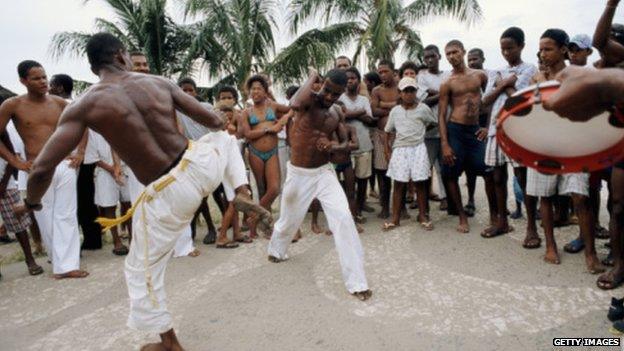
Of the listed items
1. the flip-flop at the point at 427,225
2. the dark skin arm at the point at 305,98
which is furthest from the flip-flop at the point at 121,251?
the flip-flop at the point at 427,225

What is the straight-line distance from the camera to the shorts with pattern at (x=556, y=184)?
399 centimetres

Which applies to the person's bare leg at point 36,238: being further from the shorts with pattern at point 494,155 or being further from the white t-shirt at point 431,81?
the shorts with pattern at point 494,155

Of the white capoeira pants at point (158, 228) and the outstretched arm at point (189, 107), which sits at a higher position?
the outstretched arm at point (189, 107)

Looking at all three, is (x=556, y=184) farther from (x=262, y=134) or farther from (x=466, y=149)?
(x=262, y=134)

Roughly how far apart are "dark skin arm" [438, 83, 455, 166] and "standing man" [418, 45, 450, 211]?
65 centimetres

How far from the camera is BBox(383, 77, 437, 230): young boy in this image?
5.54m

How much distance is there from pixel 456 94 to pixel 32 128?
15.4ft

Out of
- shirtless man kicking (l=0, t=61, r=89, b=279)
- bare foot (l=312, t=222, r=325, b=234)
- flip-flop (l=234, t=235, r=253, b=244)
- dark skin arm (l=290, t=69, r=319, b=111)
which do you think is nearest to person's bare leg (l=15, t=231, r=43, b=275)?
shirtless man kicking (l=0, t=61, r=89, b=279)

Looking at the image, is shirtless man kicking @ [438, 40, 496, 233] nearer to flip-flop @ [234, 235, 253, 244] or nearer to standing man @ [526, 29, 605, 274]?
standing man @ [526, 29, 605, 274]

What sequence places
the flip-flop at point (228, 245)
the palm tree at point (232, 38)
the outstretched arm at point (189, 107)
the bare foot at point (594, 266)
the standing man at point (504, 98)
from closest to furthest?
1. the outstretched arm at point (189, 107)
2. the bare foot at point (594, 266)
3. the standing man at point (504, 98)
4. the flip-flop at point (228, 245)
5. the palm tree at point (232, 38)

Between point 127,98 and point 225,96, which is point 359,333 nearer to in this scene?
point 127,98

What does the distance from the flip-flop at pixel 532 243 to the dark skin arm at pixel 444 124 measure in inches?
48.3

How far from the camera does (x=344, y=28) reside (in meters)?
14.7

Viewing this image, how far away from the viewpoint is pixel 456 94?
5.30 metres
